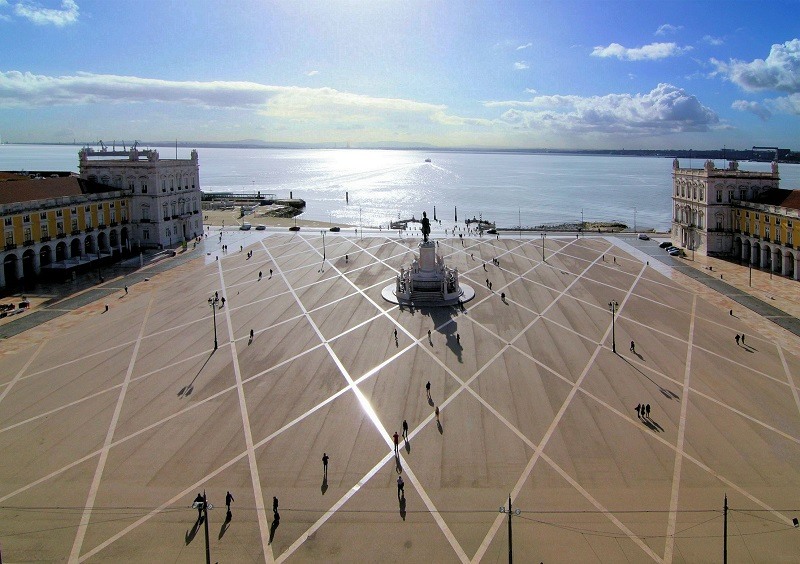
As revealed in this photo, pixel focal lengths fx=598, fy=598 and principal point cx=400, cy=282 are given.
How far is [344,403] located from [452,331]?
13.5 m

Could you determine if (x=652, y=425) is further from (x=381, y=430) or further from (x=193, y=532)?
(x=193, y=532)

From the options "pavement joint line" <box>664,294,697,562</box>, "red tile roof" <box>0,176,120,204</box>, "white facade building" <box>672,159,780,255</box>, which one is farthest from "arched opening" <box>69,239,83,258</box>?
"white facade building" <box>672,159,780,255</box>

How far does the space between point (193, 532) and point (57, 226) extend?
52211 millimetres

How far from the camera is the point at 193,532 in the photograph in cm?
2052

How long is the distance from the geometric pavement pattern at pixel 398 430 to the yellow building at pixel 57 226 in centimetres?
1680

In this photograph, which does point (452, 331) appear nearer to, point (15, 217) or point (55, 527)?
point (55, 527)

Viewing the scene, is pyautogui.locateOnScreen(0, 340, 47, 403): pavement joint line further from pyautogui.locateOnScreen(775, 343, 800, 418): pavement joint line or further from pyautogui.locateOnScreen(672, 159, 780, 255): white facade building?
pyautogui.locateOnScreen(672, 159, 780, 255): white facade building

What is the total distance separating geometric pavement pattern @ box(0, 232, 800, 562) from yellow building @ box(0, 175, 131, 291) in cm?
1680

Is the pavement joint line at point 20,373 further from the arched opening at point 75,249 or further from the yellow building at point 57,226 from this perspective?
the arched opening at point 75,249

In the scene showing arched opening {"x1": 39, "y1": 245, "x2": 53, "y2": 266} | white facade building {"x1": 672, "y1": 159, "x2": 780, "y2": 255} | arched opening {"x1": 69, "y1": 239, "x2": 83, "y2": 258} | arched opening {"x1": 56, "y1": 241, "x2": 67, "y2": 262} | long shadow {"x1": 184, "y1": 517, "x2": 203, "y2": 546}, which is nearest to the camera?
long shadow {"x1": 184, "y1": 517, "x2": 203, "y2": 546}

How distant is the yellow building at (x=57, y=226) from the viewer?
56188 mm

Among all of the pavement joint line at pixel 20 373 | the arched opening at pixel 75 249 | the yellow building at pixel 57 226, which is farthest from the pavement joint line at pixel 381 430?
the arched opening at pixel 75 249

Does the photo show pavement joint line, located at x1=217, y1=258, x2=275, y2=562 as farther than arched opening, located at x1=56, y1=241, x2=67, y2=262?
No

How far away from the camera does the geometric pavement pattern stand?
20.3 metres
